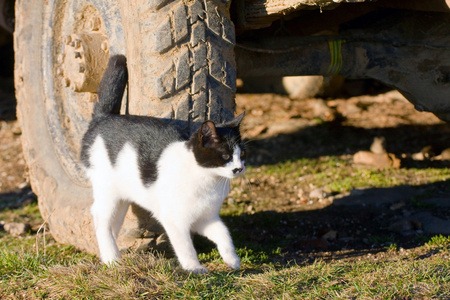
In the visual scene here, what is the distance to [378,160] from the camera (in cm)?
452

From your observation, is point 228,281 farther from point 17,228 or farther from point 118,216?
point 17,228

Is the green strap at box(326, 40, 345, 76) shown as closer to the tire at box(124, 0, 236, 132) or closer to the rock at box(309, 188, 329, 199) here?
the tire at box(124, 0, 236, 132)

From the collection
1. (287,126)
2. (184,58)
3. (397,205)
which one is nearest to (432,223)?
(397,205)

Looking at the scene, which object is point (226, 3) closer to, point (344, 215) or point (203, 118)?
point (203, 118)

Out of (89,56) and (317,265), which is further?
(89,56)

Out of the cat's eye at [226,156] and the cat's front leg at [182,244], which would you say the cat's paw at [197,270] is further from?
the cat's eye at [226,156]

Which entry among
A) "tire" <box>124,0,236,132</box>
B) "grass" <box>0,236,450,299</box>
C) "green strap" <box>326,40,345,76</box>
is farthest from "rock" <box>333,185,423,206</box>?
"tire" <box>124,0,236,132</box>

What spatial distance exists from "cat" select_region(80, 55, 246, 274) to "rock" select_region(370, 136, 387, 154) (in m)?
2.38

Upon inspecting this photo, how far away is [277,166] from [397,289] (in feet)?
8.50

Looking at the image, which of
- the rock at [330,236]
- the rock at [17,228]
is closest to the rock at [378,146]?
the rock at [330,236]

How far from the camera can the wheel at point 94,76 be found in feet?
8.81

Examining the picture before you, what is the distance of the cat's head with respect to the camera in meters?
2.51

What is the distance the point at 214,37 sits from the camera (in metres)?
2.72

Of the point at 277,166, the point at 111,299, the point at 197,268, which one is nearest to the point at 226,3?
the point at 197,268
